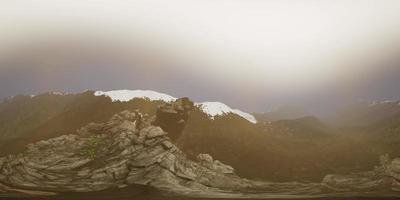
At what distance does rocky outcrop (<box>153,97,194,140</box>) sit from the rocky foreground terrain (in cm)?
226

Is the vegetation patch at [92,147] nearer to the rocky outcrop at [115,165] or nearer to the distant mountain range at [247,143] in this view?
the rocky outcrop at [115,165]

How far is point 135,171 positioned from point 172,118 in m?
32.8

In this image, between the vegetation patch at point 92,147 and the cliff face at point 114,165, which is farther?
the vegetation patch at point 92,147

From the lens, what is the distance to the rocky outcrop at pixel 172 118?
17788 cm

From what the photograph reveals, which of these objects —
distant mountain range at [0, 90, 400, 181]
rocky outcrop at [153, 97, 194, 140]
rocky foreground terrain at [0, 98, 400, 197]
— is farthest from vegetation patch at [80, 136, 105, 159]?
rocky outcrop at [153, 97, 194, 140]

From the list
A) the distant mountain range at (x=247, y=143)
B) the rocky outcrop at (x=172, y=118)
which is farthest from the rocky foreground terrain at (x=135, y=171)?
the distant mountain range at (x=247, y=143)

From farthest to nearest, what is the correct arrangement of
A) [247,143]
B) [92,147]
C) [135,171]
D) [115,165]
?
[247,143] → [92,147] → [115,165] → [135,171]

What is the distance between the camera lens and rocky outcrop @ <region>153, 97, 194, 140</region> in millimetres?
177875

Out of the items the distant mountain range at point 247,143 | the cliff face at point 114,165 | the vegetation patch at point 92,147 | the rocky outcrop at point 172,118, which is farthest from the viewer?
the rocky outcrop at point 172,118

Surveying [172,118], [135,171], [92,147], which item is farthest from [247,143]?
[92,147]

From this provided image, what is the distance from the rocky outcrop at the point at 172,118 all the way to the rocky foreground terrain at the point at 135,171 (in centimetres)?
226

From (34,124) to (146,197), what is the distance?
3549 inches

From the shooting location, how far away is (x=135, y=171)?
502 ft

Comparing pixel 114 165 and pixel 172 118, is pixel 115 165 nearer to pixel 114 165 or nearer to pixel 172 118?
pixel 114 165
